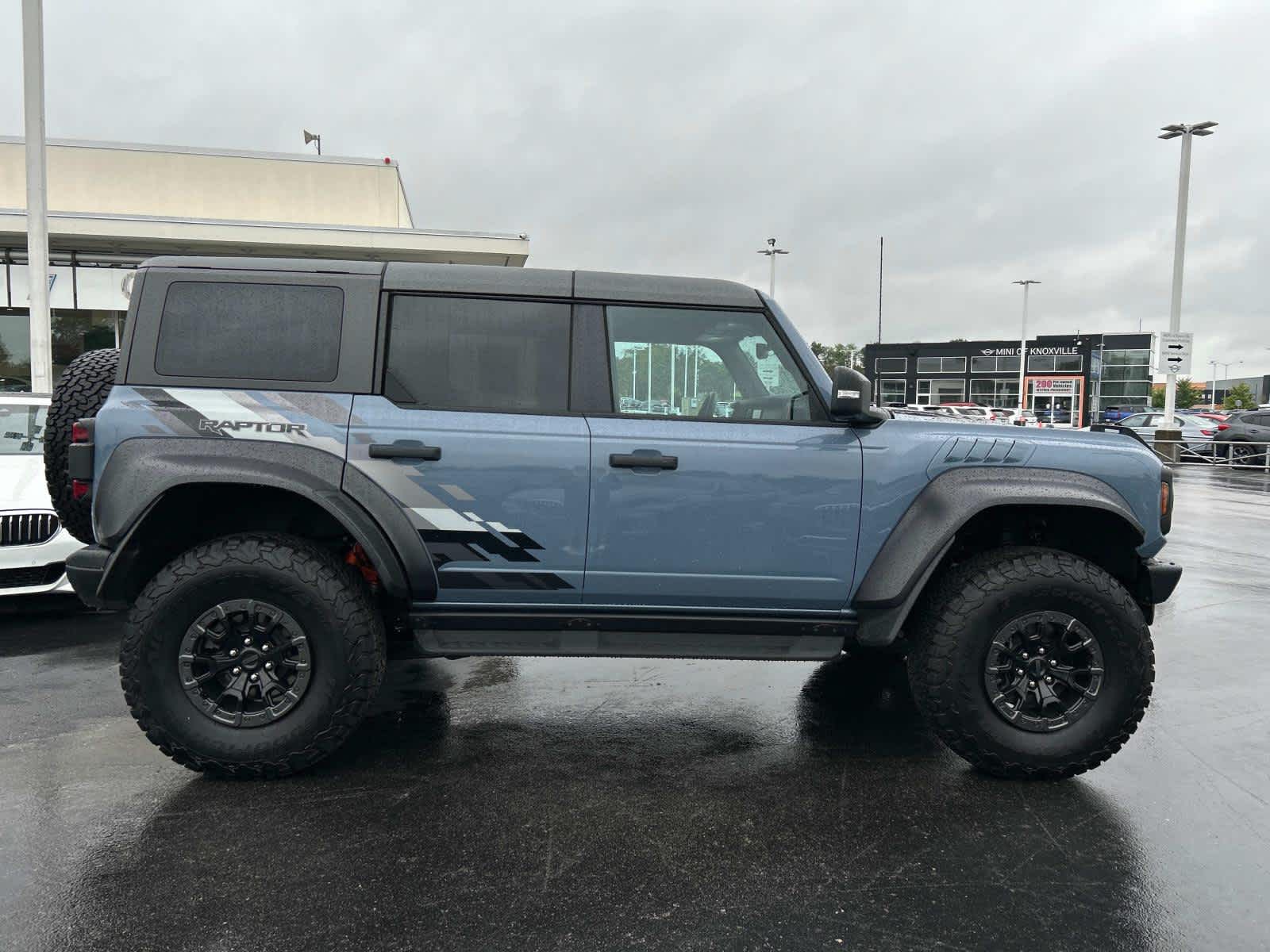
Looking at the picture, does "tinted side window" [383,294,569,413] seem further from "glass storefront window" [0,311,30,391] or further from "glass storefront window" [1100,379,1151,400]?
"glass storefront window" [1100,379,1151,400]

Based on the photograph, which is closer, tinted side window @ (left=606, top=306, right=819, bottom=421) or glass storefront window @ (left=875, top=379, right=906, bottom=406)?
tinted side window @ (left=606, top=306, right=819, bottom=421)

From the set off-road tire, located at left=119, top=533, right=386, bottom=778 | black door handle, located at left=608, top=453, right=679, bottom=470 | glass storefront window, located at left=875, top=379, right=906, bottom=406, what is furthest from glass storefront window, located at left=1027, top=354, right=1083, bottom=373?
off-road tire, located at left=119, top=533, right=386, bottom=778

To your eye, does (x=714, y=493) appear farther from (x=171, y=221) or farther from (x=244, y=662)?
(x=171, y=221)

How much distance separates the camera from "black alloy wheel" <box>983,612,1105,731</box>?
3531 mm

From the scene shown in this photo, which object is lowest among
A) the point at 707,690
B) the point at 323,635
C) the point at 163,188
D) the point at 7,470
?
the point at 707,690

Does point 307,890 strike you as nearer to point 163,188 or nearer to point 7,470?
point 7,470

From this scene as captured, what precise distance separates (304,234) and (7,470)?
1306 cm

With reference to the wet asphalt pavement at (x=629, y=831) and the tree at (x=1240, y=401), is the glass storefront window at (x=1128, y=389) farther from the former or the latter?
the wet asphalt pavement at (x=629, y=831)

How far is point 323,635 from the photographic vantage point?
338 centimetres

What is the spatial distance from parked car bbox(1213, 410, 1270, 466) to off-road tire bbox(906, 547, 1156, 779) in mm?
23829

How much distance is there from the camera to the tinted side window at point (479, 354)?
358 cm

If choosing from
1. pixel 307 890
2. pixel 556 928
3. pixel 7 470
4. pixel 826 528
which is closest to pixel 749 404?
pixel 826 528

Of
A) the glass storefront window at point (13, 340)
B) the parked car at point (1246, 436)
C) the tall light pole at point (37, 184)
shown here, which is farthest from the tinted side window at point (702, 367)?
the parked car at point (1246, 436)

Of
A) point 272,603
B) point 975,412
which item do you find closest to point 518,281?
point 272,603
